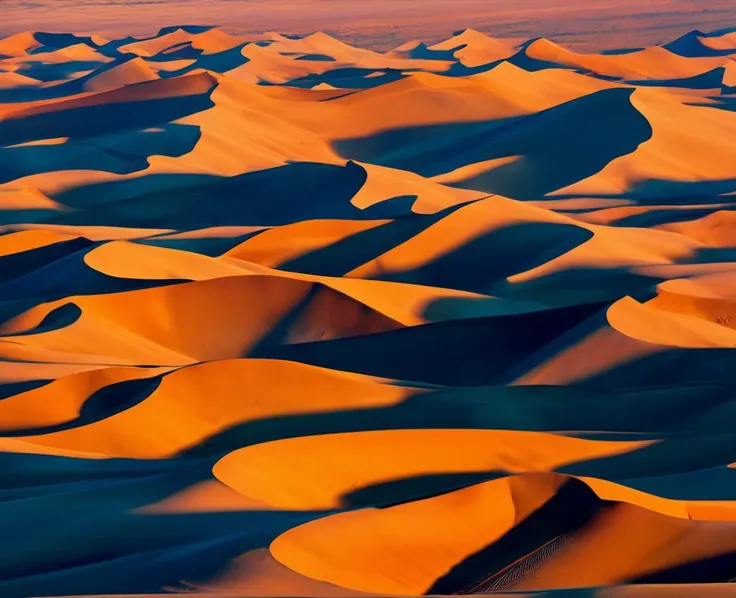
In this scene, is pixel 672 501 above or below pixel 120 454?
above

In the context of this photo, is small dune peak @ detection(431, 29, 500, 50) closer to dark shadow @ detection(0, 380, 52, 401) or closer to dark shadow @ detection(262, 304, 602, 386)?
dark shadow @ detection(262, 304, 602, 386)

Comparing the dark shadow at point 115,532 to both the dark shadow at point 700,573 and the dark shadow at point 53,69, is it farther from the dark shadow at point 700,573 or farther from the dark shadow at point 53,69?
the dark shadow at point 53,69

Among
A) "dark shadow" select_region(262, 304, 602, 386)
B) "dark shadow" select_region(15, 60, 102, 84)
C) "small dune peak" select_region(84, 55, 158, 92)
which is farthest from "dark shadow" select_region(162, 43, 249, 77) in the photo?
"dark shadow" select_region(262, 304, 602, 386)

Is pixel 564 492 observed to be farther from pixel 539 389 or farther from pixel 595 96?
pixel 595 96

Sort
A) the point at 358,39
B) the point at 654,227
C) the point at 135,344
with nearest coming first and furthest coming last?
the point at 135,344 → the point at 654,227 → the point at 358,39

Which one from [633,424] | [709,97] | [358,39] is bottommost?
[358,39]

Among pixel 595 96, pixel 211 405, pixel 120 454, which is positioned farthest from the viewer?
pixel 595 96

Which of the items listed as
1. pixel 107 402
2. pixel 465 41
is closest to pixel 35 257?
pixel 107 402

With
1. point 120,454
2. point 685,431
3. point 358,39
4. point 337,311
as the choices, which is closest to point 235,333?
point 337,311
